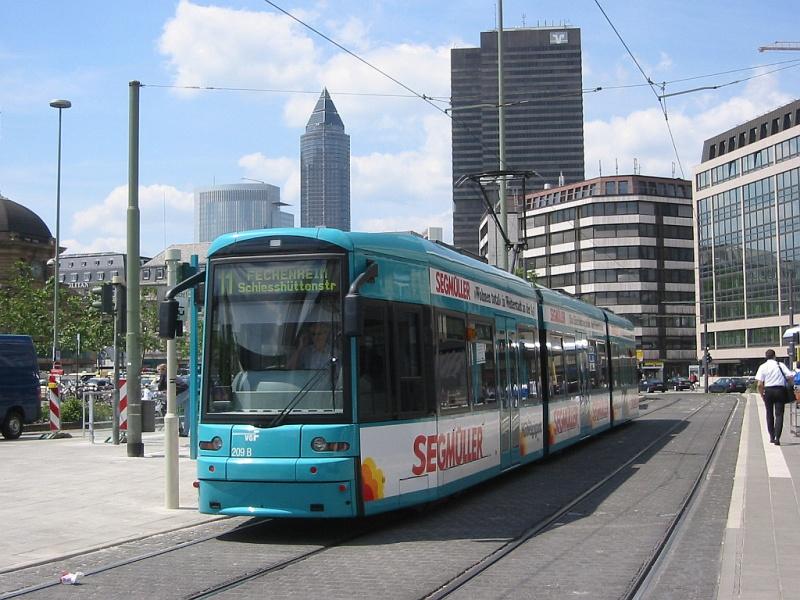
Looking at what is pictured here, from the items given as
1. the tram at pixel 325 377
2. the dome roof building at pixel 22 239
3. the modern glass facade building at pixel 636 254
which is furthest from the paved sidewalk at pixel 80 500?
the modern glass facade building at pixel 636 254

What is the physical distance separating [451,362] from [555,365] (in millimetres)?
6899

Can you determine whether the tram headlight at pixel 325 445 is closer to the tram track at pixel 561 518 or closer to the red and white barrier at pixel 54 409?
the tram track at pixel 561 518

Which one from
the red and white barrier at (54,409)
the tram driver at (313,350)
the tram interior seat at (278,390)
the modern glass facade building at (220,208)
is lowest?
the red and white barrier at (54,409)

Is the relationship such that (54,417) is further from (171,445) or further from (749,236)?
(749,236)

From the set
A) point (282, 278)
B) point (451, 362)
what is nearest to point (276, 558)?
point (282, 278)

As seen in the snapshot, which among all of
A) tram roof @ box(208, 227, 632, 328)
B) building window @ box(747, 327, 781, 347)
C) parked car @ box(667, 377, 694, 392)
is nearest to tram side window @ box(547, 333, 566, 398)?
tram roof @ box(208, 227, 632, 328)

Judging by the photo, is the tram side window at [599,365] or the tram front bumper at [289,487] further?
the tram side window at [599,365]

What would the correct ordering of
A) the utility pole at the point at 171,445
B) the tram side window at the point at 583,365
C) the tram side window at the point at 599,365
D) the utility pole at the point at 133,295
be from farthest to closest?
the tram side window at the point at 599,365, the tram side window at the point at 583,365, the utility pole at the point at 133,295, the utility pole at the point at 171,445

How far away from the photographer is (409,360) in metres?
11.1

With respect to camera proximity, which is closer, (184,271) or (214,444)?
(214,444)

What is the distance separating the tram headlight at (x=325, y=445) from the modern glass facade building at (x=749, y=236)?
78.6 m

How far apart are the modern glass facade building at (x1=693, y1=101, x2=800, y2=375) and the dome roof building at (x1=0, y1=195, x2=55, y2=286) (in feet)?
168

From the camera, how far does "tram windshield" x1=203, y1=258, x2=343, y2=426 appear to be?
400 inches

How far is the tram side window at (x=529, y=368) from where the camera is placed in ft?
52.7
